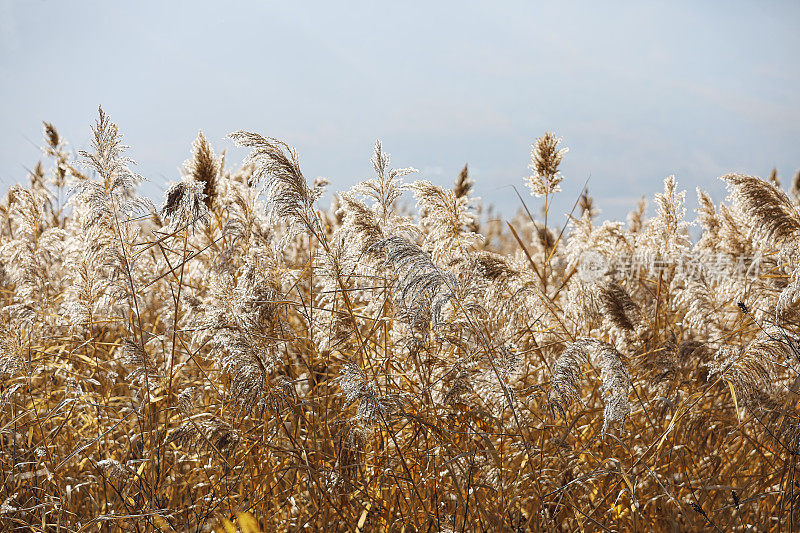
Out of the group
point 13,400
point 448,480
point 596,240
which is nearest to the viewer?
point 448,480

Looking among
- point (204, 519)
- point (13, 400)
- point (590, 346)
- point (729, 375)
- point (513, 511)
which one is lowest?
point (513, 511)

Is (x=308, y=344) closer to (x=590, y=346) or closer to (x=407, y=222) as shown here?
(x=407, y=222)

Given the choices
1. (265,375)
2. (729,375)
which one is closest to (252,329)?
(265,375)

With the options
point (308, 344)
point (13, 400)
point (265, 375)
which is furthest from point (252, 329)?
point (13, 400)

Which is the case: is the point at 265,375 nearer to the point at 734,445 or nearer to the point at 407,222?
the point at 407,222

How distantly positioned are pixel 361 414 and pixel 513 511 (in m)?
0.86

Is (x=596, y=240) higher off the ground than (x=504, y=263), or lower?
higher

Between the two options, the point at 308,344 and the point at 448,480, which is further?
the point at 308,344

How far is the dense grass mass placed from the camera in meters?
2.02

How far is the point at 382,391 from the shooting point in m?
2.47

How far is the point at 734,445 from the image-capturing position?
2.72 meters

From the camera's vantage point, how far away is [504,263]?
9.38ft

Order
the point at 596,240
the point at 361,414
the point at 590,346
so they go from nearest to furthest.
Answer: the point at 361,414 < the point at 590,346 < the point at 596,240

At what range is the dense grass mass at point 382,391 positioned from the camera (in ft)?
6.63
